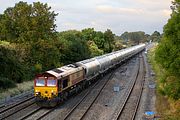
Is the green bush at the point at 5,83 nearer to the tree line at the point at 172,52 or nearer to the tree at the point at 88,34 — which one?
the tree line at the point at 172,52

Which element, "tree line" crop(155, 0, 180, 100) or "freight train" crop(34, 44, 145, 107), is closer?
"tree line" crop(155, 0, 180, 100)

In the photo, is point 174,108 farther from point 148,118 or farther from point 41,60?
point 41,60

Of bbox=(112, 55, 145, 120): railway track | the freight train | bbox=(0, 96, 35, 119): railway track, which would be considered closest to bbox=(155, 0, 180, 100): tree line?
bbox=(112, 55, 145, 120): railway track

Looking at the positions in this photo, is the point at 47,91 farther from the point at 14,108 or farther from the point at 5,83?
the point at 5,83

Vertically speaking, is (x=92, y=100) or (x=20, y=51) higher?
(x=20, y=51)

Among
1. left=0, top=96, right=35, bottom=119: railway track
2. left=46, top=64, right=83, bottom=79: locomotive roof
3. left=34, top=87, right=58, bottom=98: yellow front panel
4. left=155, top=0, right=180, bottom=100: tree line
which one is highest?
left=155, top=0, right=180, bottom=100: tree line

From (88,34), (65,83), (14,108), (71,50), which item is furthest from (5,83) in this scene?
(88,34)

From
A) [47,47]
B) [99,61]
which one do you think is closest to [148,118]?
[99,61]

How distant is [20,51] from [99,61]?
11.0 meters

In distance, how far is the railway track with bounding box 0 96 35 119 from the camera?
1092 inches

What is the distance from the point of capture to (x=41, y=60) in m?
54.2

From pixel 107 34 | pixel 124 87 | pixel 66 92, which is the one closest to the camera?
pixel 66 92

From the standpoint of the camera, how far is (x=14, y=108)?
30375 mm

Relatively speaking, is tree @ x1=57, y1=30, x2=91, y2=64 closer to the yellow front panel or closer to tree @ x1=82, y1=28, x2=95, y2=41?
the yellow front panel
